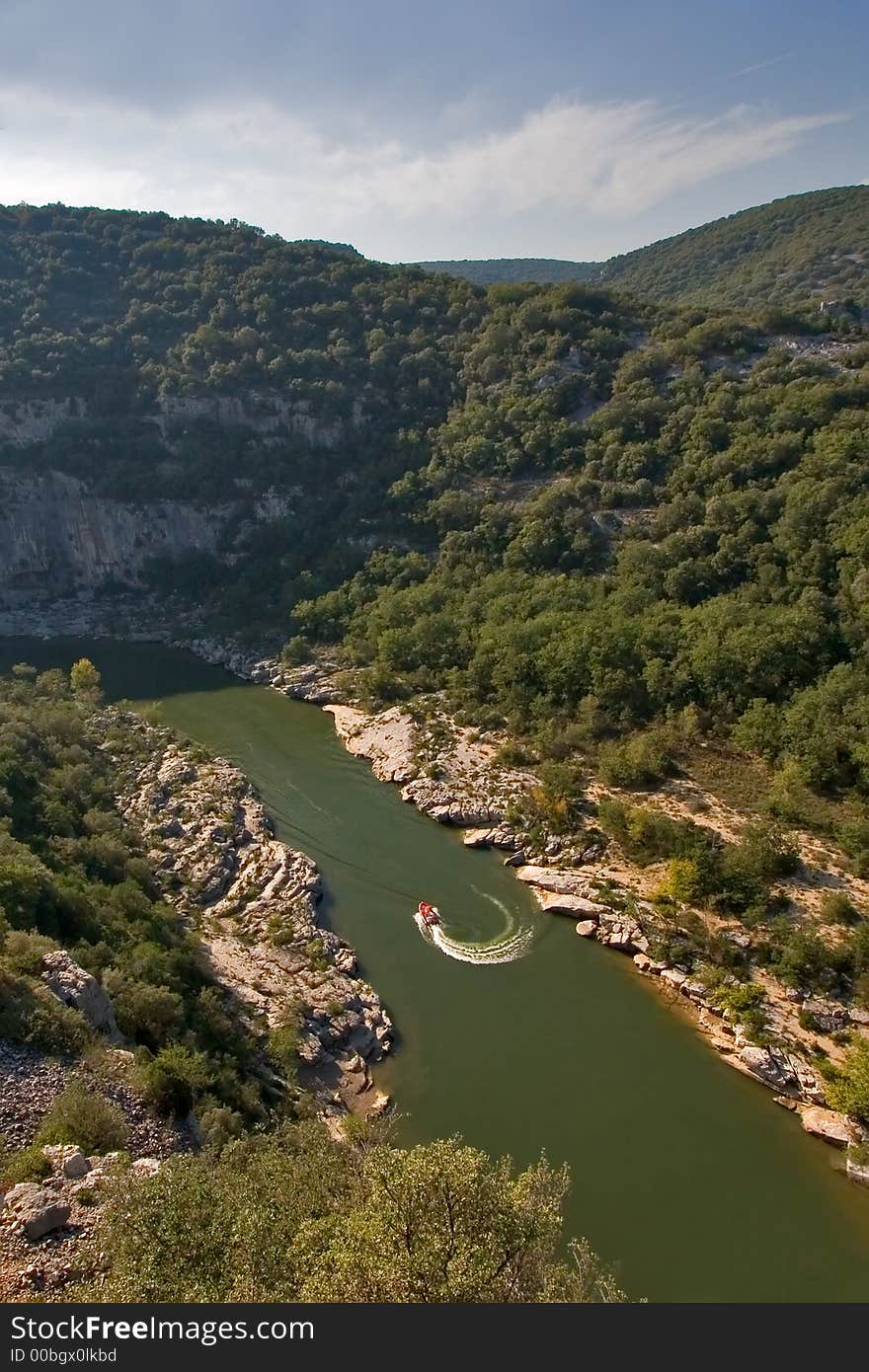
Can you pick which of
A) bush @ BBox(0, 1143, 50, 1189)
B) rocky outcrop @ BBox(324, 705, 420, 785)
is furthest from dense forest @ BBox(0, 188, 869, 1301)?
bush @ BBox(0, 1143, 50, 1189)

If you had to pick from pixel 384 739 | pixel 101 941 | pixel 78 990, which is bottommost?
pixel 384 739

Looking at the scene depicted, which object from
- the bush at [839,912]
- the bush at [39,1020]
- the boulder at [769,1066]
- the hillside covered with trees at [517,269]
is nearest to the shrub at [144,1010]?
the bush at [39,1020]

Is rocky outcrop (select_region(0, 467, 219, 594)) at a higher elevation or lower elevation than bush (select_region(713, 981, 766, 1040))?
higher

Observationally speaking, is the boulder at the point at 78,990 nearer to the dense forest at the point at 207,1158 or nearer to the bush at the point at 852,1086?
the dense forest at the point at 207,1158

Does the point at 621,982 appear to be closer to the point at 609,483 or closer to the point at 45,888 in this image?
the point at 45,888

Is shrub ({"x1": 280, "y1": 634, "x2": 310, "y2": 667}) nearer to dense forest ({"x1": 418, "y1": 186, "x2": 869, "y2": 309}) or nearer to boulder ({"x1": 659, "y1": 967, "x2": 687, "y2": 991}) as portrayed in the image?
boulder ({"x1": 659, "y1": 967, "x2": 687, "y2": 991})

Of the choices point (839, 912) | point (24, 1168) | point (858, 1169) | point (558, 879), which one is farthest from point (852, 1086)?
point (24, 1168)

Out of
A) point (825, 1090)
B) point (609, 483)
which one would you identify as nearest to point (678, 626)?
point (609, 483)

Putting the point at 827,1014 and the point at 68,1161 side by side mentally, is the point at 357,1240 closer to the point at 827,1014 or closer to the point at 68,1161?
the point at 68,1161
